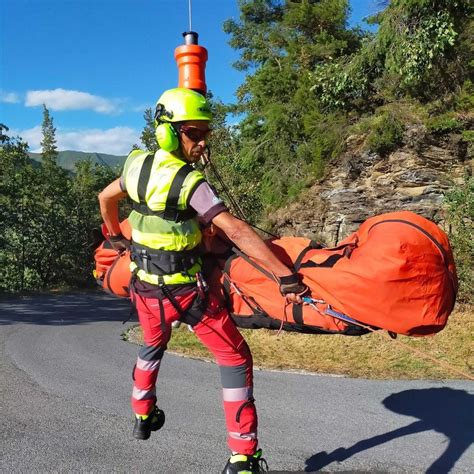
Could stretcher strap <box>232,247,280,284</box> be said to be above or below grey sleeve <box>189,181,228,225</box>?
below

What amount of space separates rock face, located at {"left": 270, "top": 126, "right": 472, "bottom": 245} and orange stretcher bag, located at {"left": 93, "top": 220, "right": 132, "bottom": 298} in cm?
944

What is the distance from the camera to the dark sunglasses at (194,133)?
3.10 m

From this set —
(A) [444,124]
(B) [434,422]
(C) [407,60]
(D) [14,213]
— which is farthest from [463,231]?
(D) [14,213]

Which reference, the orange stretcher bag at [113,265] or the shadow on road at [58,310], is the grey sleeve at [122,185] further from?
the shadow on road at [58,310]

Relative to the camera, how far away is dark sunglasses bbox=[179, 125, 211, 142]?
10.2 feet

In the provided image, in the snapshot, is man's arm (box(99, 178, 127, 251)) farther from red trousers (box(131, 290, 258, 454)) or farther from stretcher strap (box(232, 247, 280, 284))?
stretcher strap (box(232, 247, 280, 284))

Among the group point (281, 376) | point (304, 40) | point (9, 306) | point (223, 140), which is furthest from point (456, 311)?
point (223, 140)

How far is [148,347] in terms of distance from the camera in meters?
3.48

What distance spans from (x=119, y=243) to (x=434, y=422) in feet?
11.8

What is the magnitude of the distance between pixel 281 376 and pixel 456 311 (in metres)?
5.69

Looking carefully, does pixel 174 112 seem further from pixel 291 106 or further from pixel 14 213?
pixel 14 213


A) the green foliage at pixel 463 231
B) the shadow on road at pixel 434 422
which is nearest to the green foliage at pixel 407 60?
the green foliage at pixel 463 231

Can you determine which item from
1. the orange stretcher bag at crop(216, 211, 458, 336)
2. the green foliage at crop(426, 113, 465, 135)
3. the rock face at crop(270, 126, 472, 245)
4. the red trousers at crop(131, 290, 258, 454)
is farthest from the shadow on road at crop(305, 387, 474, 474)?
the green foliage at crop(426, 113, 465, 135)

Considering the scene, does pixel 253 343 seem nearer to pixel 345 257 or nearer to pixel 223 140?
pixel 345 257
